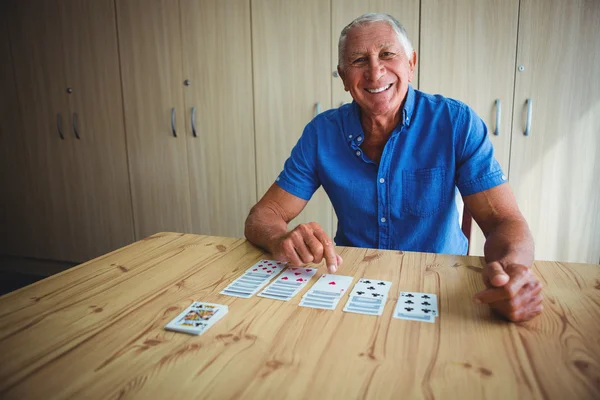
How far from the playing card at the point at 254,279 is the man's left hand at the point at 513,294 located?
0.49 metres

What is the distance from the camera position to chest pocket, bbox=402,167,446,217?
4.88 ft

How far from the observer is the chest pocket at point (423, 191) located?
1.49 meters

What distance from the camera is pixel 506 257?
3.40ft

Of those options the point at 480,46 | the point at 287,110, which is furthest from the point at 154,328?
the point at 480,46

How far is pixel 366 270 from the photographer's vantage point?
1.11 metres

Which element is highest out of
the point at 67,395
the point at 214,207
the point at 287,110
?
the point at 287,110

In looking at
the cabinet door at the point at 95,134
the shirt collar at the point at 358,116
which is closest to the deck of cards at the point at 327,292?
the shirt collar at the point at 358,116

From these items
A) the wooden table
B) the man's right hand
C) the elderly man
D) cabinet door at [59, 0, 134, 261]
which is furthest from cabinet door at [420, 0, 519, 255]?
cabinet door at [59, 0, 134, 261]

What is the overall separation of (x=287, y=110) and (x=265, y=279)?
81.7 inches

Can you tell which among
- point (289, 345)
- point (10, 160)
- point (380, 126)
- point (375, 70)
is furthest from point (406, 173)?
point (10, 160)

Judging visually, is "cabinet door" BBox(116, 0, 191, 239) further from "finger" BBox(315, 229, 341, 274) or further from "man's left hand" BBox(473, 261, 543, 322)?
"man's left hand" BBox(473, 261, 543, 322)

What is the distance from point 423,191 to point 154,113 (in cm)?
246

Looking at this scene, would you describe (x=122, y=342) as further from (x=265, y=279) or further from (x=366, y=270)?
(x=366, y=270)

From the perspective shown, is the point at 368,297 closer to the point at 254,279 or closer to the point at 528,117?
the point at 254,279
